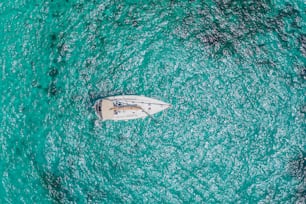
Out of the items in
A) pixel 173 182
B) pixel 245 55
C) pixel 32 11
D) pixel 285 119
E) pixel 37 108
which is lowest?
pixel 173 182

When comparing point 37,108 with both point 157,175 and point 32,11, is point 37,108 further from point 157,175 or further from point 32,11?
point 157,175

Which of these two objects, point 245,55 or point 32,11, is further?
point 32,11

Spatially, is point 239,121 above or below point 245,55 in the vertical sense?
below

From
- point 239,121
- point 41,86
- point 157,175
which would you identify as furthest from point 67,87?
point 239,121
